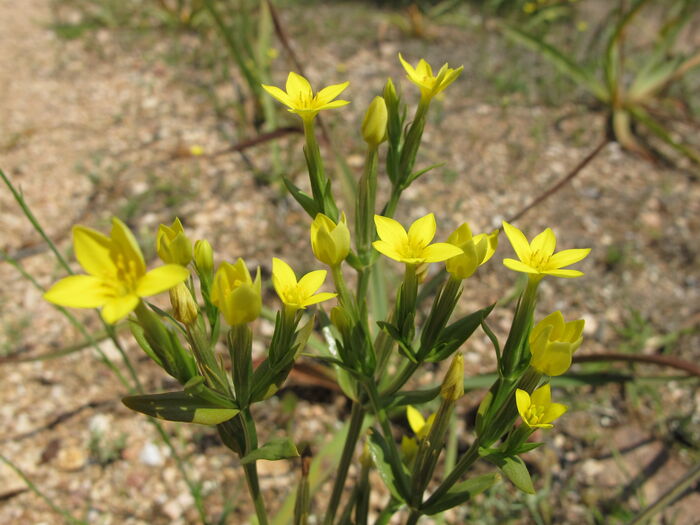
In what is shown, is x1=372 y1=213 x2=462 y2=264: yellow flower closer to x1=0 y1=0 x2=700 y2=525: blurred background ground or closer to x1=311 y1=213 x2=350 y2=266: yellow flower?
x1=311 y1=213 x2=350 y2=266: yellow flower

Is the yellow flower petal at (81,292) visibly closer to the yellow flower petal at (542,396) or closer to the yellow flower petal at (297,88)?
the yellow flower petal at (297,88)

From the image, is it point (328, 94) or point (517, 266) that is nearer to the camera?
point (517, 266)

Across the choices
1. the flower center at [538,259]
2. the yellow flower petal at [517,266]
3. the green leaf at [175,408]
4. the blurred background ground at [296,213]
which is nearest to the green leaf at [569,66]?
the blurred background ground at [296,213]

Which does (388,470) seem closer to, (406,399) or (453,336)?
(406,399)

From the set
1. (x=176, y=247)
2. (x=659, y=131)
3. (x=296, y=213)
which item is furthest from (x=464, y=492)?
(x=659, y=131)

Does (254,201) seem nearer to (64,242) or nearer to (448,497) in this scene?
(64,242)

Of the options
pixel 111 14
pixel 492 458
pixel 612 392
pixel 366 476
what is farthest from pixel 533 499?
pixel 111 14

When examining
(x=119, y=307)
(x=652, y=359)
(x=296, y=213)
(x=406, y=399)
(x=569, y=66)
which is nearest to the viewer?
(x=119, y=307)
